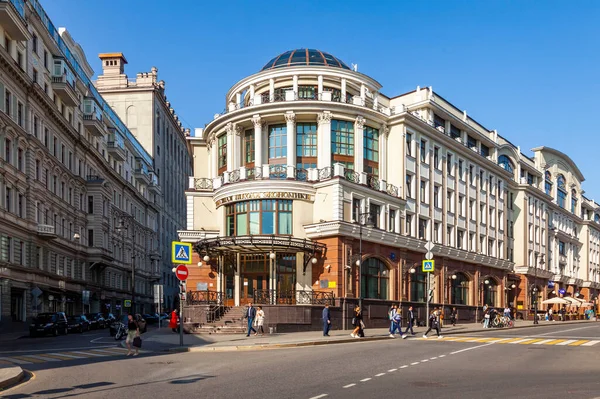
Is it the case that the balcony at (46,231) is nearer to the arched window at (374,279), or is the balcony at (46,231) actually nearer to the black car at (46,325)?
the black car at (46,325)

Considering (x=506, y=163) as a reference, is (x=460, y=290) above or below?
below

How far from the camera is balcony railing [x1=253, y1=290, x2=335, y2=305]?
40.3m

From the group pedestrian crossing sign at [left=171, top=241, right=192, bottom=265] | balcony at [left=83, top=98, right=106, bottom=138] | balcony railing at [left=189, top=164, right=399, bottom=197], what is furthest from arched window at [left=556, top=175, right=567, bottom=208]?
pedestrian crossing sign at [left=171, top=241, right=192, bottom=265]

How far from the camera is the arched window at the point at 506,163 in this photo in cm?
6969

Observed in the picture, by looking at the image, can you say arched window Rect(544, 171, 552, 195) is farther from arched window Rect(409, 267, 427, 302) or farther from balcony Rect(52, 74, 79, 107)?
balcony Rect(52, 74, 79, 107)

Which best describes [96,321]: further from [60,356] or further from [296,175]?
[60,356]

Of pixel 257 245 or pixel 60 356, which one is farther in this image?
pixel 257 245

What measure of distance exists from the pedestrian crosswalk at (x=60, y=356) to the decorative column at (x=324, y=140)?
21.6 m

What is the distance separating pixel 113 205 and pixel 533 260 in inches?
1880

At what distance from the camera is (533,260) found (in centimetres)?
7756

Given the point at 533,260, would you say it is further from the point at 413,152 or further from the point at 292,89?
the point at 292,89

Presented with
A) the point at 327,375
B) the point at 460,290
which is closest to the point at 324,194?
the point at 460,290

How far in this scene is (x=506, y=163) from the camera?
7119cm

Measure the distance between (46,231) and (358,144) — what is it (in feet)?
86.8
